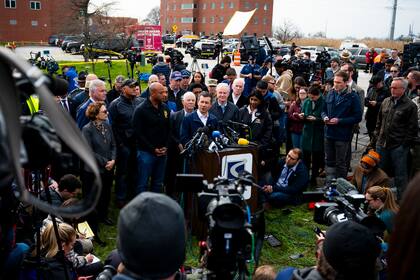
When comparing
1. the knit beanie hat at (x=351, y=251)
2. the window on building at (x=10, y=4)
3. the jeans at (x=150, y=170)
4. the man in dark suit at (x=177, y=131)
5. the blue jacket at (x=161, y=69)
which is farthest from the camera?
the window on building at (x=10, y=4)

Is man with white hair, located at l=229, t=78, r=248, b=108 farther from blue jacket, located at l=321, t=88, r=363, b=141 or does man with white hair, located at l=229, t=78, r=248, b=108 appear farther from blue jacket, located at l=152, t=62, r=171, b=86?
blue jacket, located at l=152, t=62, r=171, b=86

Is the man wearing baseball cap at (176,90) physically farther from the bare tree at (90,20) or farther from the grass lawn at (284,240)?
the bare tree at (90,20)

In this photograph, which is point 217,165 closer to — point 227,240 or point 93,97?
point 93,97

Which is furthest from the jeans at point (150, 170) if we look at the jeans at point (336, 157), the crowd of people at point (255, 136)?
the jeans at point (336, 157)

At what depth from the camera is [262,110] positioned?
6.55 m

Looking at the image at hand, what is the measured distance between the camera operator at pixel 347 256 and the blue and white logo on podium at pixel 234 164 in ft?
9.73

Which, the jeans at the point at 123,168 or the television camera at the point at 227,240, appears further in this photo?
the jeans at the point at 123,168

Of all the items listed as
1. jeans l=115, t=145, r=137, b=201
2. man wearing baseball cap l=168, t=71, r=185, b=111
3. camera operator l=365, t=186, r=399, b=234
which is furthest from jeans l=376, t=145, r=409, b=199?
jeans l=115, t=145, r=137, b=201

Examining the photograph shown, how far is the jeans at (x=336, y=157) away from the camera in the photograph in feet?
22.7

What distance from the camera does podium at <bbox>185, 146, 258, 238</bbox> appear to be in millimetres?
5211

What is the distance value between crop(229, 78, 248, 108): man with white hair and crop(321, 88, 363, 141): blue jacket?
1573mm

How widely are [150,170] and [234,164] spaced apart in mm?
1277

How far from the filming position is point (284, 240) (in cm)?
559

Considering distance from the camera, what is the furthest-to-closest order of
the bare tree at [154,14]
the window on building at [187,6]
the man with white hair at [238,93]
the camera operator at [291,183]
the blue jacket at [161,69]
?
1. the bare tree at [154,14]
2. the window on building at [187,6]
3. the blue jacket at [161,69]
4. the man with white hair at [238,93]
5. the camera operator at [291,183]
